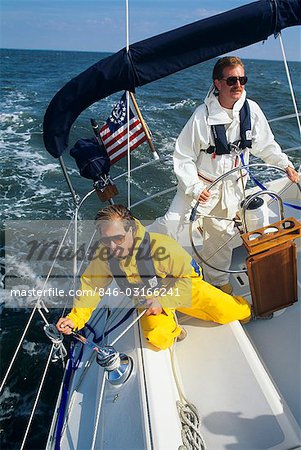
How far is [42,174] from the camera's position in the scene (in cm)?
784

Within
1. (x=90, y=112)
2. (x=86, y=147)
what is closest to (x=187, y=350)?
(x=86, y=147)

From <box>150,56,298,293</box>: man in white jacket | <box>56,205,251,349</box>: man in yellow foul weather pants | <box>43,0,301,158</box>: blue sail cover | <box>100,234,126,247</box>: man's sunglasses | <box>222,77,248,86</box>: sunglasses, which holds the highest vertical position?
<box>43,0,301,158</box>: blue sail cover

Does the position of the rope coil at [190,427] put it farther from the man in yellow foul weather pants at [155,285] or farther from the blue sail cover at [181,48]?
the blue sail cover at [181,48]

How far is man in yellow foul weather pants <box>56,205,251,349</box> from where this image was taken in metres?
2.00

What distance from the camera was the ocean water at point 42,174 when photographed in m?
3.33

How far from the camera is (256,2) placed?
2031 millimetres

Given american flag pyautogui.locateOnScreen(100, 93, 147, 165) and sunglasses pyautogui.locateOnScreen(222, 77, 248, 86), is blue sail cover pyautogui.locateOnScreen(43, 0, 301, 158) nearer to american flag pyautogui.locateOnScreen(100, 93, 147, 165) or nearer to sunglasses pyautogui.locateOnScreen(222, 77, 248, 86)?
sunglasses pyautogui.locateOnScreen(222, 77, 248, 86)

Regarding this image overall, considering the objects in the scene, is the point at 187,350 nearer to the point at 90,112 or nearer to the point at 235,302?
the point at 235,302

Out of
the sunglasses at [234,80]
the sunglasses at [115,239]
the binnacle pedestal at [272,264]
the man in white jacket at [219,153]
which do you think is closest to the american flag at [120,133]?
the man in white jacket at [219,153]

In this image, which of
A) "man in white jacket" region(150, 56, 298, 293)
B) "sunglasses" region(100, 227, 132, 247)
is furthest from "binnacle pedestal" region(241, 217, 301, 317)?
"sunglasses" region(100, 227, 132, 247)

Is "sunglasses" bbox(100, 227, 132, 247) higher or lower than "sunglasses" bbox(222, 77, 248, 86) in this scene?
lower

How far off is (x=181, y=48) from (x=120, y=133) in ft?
2.22

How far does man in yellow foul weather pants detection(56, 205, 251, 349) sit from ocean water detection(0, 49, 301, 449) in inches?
42.7

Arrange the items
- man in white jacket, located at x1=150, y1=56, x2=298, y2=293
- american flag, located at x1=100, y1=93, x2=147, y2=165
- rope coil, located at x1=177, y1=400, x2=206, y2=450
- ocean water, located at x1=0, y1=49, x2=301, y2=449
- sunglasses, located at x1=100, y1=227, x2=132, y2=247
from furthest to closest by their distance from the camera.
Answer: ocean water, located at x1=0, y1=49, x2=301, y2=449 < american flag, located at x1=100, y1=93, x2=147, y2=165 < man in white jacket, located at x1=150, y1=56, x2=298, y2=293 < sunglasses, located at x1=100, y1=227, x2=132, y2=247 < rope coil, located at x1=177, y1=400, x2=206, y2=450
